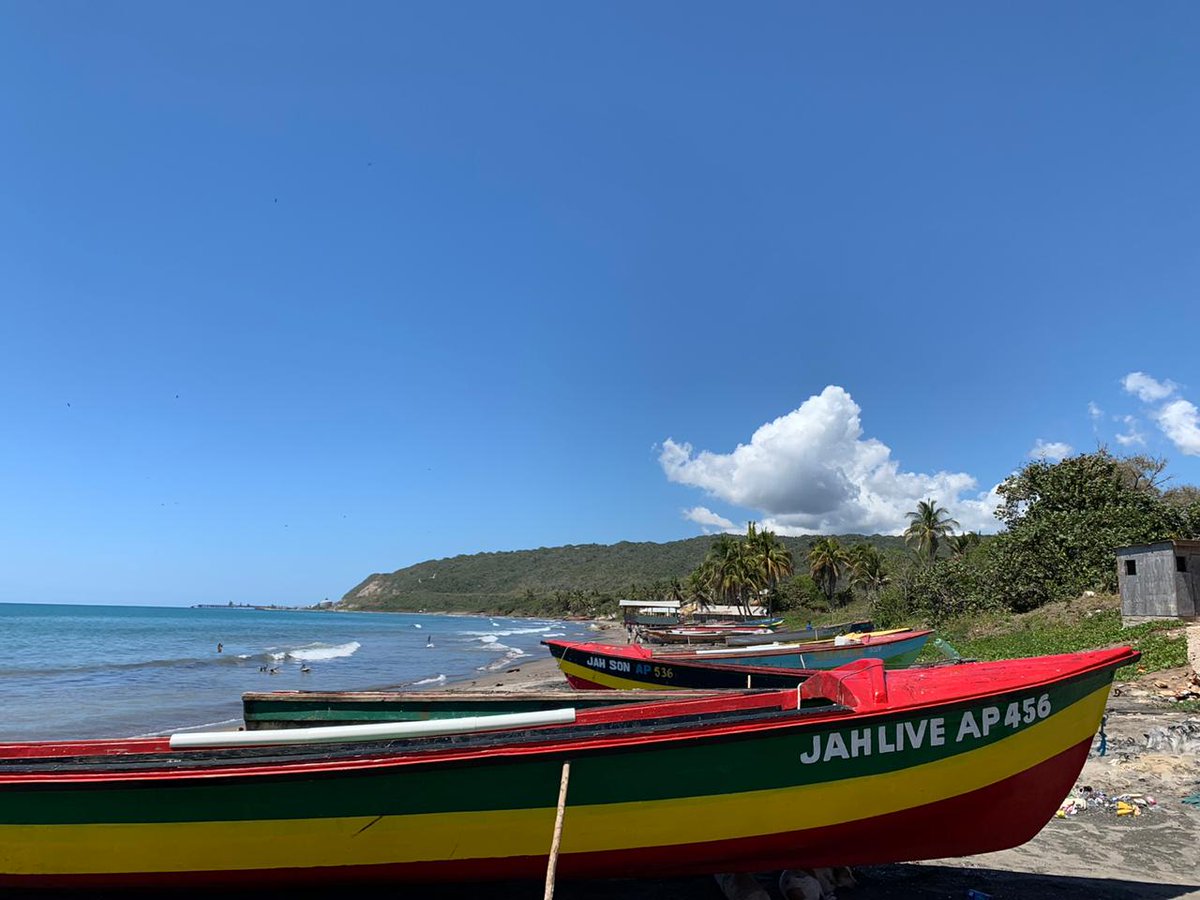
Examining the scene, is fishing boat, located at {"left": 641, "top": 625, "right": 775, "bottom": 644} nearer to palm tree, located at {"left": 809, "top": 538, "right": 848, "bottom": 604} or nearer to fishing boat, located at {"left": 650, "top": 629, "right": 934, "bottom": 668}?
fishing boat, located at {"left": 650, "top": 629, "right": 934, "bottom": 668}

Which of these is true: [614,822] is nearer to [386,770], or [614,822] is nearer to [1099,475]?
[386,770]

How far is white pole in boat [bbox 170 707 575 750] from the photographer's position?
5.02 metres

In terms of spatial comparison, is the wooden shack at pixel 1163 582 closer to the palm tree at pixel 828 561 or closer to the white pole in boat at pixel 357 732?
the white pole in boat at pixel 357 732

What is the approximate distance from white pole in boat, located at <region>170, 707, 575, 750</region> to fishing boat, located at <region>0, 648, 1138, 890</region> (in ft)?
0.07

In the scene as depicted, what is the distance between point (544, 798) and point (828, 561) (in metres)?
56.8

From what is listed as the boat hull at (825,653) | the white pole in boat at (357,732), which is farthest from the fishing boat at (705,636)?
the white pole in boat at (357,732)

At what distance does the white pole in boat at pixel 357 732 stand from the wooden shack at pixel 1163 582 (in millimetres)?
18629

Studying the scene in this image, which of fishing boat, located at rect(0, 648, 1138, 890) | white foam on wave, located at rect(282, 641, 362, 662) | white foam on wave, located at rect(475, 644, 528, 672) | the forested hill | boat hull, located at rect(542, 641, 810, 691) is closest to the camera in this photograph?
fishing boat, located at rect(0, 648, 1138, 890)

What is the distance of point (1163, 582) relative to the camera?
691 inches

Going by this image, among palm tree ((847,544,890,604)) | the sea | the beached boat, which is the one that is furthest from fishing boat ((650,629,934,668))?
palm tree ((847,544,890,604))

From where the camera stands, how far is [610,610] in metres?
112

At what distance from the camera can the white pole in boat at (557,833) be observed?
392cm

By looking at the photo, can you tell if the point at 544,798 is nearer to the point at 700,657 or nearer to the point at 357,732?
the point at 357,732

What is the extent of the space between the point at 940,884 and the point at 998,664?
171 centimetres
